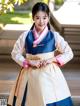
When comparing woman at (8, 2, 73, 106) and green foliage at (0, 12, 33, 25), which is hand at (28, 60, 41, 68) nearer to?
woman at (8, 2, 73, 106)

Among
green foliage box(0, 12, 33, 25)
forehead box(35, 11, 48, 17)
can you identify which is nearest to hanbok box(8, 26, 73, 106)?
forehead box(35, 11, 48, 17)

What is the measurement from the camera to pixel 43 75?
309 centimetres

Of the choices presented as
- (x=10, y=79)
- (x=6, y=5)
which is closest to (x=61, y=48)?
(x=10, y=79)

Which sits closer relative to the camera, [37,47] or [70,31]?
[37,47]

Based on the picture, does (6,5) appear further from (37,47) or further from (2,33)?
(37,47)

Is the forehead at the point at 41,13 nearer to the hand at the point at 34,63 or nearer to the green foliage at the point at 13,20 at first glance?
the hand at the point at 34,63

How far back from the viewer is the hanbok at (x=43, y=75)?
10.1ft

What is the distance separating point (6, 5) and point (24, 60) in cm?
326

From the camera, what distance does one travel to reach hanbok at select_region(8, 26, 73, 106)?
10.1 ft

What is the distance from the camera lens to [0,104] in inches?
157

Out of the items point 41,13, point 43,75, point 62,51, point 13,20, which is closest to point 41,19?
point 41,13

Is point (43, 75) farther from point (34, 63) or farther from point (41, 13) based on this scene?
point (41, 13)

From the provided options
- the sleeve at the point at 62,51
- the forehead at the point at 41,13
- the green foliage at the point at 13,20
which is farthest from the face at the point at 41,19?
the green foliage at the point at 13,20

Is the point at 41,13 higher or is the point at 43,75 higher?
the point at 41,13
